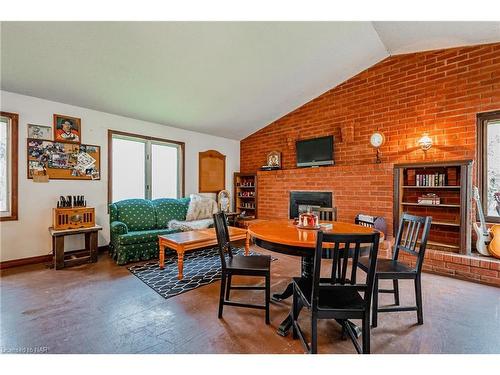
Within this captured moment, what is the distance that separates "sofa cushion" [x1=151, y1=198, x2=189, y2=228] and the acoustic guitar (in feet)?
14.5

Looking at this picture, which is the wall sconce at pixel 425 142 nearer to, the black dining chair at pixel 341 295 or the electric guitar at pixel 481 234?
the electric guitar at pixel 481 234

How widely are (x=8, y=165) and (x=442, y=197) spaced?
5.87 metres

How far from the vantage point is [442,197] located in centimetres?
337

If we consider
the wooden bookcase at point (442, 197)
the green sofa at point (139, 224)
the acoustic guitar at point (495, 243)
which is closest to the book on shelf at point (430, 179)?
the wooden bookcase at point (442, 197)

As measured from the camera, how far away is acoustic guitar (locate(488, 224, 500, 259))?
2.79m

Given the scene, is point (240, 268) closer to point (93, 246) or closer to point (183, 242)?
point (183, 242)

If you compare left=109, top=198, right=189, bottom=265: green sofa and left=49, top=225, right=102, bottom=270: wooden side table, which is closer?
left=49, top=225, right=102, bottom=270: wooden side table

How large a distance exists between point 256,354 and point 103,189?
11.9 ft

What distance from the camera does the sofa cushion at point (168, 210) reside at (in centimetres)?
422

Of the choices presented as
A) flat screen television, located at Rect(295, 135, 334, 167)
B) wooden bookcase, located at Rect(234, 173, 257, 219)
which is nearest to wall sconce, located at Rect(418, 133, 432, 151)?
flat screen television, located at Rect(295, 135, 334, 167)

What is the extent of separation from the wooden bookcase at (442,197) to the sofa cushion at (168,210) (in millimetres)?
3561

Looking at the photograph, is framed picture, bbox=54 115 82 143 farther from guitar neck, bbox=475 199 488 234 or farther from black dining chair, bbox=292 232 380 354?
guitar neck, bbox=475 199 488 234
